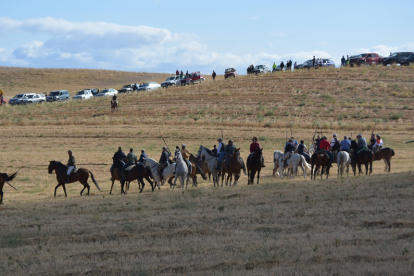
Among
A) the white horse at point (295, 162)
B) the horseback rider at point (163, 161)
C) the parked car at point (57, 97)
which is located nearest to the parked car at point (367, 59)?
the parked car at point (57, 97)

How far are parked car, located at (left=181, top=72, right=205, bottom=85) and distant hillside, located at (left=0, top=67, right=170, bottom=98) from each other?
67.5ft

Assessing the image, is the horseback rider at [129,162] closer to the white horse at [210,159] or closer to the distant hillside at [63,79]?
the white horse at [210,159]

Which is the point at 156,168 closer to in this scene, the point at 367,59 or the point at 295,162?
the point at 295,162

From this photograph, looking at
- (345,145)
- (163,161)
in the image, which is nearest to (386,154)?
(345,145)

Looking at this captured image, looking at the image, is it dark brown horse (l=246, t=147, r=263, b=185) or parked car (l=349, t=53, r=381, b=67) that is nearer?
dark brown horse (l=246, t=147, r=263, b=185)

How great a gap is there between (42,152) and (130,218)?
71.7 ft

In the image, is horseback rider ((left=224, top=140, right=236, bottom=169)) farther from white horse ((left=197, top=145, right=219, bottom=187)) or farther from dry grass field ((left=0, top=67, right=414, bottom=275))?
dry grass field ((left=0, top=67, right=414, bottom=275))

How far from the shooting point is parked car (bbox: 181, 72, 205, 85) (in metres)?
72.0

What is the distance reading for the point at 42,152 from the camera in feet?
111

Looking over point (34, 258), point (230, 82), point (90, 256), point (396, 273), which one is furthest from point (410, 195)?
point (230, 82)

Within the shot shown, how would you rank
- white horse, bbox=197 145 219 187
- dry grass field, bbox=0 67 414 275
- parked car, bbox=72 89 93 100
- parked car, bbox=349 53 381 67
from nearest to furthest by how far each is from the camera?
dry grass field, bbox=0 67 414 275 < white horse, bbox=197 145 219 187 < parked car, bbox=72 89 93 100 < parked car, bbox=349 53 381 67

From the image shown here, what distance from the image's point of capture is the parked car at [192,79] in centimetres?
7200

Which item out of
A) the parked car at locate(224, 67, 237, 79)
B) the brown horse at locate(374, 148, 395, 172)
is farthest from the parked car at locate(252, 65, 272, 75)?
the brown horse at locate(374, 148, 395, 172)

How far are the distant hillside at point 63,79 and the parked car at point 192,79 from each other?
20574 mm
